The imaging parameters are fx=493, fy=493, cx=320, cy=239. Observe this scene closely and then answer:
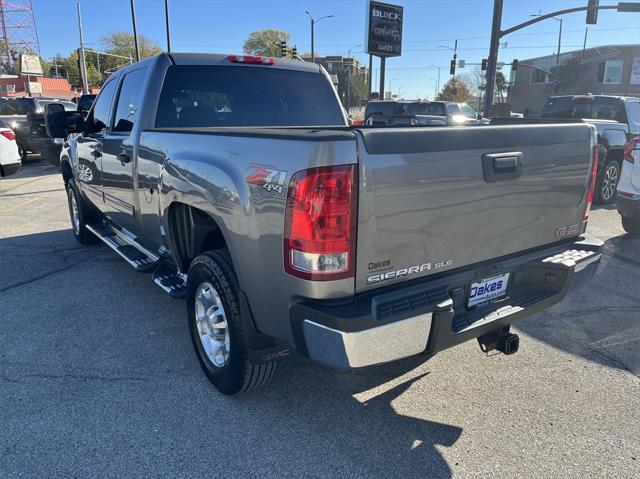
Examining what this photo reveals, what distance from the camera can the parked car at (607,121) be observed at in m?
9.02

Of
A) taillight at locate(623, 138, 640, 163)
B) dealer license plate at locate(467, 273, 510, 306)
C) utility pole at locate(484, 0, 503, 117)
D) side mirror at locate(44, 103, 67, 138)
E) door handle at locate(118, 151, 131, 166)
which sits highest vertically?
utility pole at locate(484, 0, 503, 117)

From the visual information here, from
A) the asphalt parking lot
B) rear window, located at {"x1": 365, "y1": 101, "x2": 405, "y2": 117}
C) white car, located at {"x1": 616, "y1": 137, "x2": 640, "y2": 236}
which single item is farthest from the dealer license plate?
rear window, located at {"x1": 365, "y1": 101, "x2": 405, "y2": 117}

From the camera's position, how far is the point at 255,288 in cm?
251

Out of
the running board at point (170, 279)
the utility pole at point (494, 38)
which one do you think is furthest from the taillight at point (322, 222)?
the utility pole at point (494, 38)

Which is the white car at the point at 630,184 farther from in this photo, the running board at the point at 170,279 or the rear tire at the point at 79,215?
the rear tire at the point at 79,215

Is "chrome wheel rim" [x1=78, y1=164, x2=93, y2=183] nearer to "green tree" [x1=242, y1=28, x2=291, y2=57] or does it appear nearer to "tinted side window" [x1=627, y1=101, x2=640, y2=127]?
"tinted side window" [x1=627, y1=101, x2=640, y2=127]

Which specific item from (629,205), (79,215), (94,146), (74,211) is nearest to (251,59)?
(94,146)

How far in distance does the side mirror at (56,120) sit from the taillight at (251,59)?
7.54ft

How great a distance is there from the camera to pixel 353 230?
2.18m

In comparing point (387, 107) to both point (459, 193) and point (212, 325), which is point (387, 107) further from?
point (459, 193)

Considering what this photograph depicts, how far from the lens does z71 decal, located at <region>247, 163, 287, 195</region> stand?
7.33 feet

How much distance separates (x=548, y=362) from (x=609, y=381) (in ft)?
1.27

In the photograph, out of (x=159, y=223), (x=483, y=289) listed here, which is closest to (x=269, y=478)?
(x=483, y=289)

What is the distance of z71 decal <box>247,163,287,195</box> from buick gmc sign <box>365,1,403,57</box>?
2606cm
